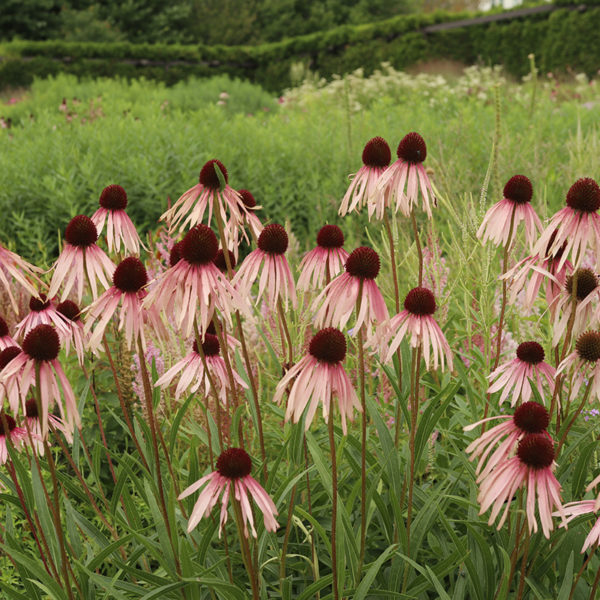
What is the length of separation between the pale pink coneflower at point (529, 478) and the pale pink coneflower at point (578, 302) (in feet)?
1.16

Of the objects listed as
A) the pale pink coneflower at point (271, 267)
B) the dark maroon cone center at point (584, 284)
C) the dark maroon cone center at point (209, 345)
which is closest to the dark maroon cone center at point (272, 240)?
the pale pink coneflower at point (271, 267)

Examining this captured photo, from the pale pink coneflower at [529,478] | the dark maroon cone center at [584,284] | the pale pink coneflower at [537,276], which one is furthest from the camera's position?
the dark maroon cone center at [584,284]

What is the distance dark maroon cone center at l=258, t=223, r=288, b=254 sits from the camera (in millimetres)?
1422

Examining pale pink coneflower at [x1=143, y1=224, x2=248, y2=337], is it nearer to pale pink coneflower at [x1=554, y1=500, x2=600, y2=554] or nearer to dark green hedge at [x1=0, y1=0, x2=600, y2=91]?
pale pink coneflower at [x1=554, y1=500, x2=600, y2=554]

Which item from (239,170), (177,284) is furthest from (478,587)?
(239,170)

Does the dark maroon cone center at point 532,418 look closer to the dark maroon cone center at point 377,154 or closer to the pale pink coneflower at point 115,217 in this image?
the dark maroon cone center at point 377,154

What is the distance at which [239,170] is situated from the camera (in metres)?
6.05

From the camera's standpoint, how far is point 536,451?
1118mm

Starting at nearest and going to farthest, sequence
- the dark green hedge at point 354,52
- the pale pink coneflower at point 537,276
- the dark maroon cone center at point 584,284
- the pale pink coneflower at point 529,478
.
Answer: the pale pink coneflower at point 529,478 → the pale pink coneflower at point 537,276 → the dark maroon cone center at point 584,284 → the dark green hedge at point 354,52

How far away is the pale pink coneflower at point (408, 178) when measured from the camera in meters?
1.54

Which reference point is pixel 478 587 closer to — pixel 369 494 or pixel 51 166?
pixel 369 494

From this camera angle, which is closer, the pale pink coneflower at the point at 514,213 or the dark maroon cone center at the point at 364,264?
the dark maroon cone center at the point at 364,264

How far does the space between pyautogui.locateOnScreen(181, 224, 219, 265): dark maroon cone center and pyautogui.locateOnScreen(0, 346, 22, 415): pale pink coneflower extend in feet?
1.33

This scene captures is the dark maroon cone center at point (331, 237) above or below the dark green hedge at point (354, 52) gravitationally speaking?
below
